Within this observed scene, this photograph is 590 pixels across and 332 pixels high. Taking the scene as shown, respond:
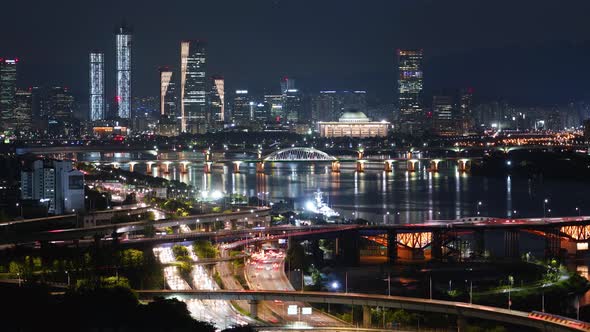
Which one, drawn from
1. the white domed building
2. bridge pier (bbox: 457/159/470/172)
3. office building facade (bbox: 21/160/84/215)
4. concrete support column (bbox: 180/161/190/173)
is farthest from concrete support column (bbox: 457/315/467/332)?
the white domed building

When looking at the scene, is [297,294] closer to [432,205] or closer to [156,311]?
[156,311]

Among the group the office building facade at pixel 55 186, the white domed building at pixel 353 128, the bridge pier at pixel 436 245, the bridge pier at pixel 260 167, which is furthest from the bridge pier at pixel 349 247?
the white domed building at pixel 353 128

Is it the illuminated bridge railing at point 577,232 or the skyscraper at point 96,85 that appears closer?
the illuminated bridge railing at point 577,232

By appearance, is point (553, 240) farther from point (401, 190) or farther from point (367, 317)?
point (401, 190)

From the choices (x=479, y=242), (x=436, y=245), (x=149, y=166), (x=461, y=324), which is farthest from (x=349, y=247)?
(x=149, y=166)

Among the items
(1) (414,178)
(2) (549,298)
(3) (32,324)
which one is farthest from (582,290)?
(1) (414,178)

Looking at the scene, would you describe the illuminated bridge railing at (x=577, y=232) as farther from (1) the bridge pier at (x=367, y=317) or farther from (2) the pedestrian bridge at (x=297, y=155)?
(2) the pedestrian bridge at (x=297, y=155)

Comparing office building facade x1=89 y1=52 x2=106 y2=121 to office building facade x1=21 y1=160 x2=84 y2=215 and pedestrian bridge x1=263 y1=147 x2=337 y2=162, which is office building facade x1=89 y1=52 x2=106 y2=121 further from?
office building facade x1=21 y1=160 x2=84 y2=215
